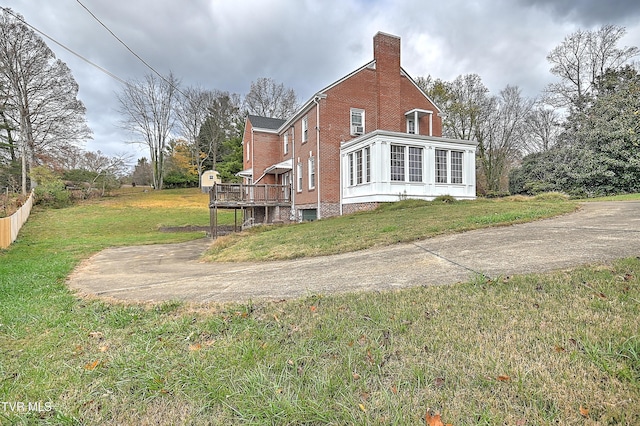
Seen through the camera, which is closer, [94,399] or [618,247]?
[94,399]

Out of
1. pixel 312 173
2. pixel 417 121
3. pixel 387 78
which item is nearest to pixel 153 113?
pixel 312 173

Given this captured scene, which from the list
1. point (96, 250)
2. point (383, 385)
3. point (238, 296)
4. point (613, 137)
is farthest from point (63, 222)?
point (613, 137)

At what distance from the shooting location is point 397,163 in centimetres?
1555

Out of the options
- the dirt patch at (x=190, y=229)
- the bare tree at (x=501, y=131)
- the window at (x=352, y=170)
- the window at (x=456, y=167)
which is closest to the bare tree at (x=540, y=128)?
the bare tree at (x=501, y=131)

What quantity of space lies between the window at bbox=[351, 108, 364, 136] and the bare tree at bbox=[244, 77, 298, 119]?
26.1m

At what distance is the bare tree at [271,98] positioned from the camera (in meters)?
43.1

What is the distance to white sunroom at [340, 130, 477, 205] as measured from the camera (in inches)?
593

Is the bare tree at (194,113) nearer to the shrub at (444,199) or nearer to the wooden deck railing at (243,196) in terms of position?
the wooden deck railing at (243,196)

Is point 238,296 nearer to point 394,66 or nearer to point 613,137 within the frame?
point 394,66

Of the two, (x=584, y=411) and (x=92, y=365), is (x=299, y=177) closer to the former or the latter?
(x=92, y=365)

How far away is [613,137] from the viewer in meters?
20.2

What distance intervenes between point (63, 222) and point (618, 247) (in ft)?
91.9

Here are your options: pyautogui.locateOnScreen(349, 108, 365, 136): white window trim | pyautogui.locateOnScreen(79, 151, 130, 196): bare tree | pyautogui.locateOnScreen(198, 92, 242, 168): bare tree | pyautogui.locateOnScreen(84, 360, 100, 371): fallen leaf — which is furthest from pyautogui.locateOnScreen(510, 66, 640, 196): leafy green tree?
pyautogui.locateOnScreen(79, 151, 130, 196): bare tree

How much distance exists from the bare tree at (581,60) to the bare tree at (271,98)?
2838 cm
